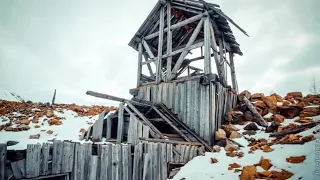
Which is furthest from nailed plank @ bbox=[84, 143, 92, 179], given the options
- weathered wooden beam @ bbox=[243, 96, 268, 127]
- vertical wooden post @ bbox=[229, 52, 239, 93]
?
vertical wooden post @ bbox=[229, 52, 239, 93]

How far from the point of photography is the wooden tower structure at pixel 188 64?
9695 mm

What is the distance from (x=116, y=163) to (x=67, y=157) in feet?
4.70

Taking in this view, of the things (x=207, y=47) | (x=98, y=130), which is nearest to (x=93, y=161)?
(x=98, y=130)

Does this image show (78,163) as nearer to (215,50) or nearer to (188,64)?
(215,50)

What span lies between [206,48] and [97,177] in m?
7.51

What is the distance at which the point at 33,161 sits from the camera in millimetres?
4367

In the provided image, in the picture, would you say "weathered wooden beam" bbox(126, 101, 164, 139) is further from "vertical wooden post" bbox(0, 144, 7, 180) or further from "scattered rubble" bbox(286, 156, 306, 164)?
"vertical wooden post" bbox(0, 144, 7, 180)

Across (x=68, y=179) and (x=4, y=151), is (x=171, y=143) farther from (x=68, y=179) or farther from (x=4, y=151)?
(x=4, y=151)

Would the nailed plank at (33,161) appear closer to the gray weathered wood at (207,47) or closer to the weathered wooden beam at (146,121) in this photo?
the weathered wooden beam at (146,121)

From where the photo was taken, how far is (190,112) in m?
10.1

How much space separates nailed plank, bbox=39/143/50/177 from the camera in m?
4.52

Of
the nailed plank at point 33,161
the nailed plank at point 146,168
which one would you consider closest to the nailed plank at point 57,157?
the nailed plank at point 33,161

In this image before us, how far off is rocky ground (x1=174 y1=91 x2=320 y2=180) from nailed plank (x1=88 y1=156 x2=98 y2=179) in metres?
2.66

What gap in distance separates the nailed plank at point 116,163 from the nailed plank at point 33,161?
6.43 ft
